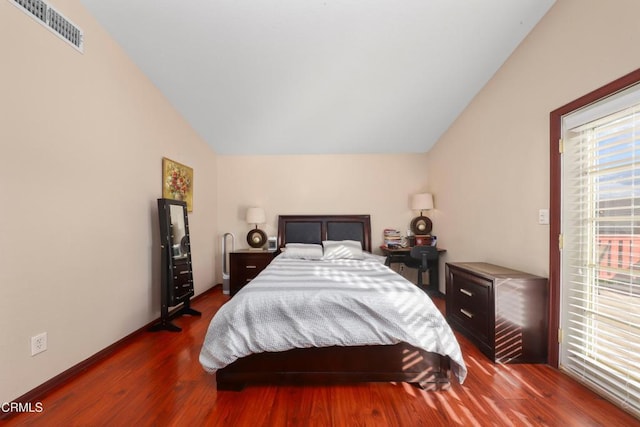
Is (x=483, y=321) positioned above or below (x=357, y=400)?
above

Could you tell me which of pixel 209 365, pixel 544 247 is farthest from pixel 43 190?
pixel 544 247

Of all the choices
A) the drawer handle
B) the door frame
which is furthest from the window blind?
the drawer handle

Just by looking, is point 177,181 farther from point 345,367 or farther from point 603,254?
point 603,254

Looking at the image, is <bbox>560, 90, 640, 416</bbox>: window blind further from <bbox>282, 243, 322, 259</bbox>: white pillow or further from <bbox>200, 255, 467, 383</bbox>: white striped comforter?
<bbox>282, 243, 322, 259</bbox>: white pillow

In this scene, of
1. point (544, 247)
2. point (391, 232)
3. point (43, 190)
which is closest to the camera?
point (43, 190)

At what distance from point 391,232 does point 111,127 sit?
3.75 metres

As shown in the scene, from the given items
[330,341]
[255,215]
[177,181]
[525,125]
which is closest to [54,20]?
[177,181]

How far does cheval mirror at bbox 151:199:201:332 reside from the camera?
2.85 meters

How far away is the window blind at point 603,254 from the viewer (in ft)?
5.15

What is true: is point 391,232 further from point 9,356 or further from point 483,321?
point 9,356

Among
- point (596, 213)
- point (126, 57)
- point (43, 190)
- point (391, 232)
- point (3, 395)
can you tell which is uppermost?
point (126, 57)

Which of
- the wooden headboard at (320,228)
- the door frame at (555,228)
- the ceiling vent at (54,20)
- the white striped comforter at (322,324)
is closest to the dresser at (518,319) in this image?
the door frame at (555,228)

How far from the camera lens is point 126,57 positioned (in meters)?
2.59

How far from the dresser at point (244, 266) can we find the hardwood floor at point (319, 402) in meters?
1.92
